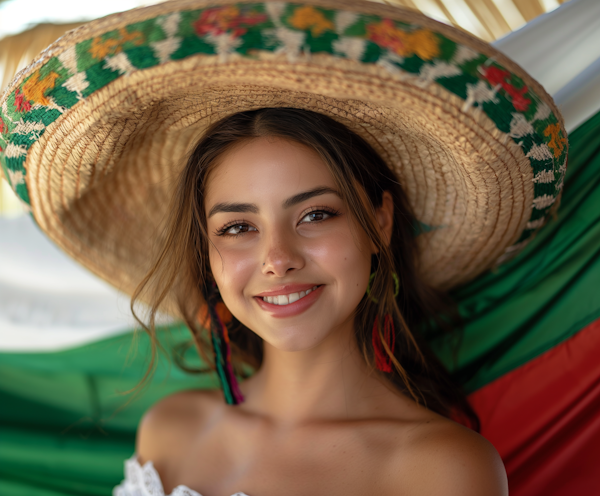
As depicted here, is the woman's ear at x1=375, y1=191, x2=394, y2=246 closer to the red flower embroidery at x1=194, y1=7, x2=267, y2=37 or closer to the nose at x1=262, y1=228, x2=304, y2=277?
the nose at x1=262, y1=228, x2=304, y2=277

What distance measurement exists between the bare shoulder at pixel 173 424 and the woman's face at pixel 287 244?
488mm

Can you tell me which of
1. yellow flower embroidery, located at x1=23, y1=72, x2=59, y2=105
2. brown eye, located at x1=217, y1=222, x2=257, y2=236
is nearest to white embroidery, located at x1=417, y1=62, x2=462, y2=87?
brown eye, located at x1=217, y1=222, x2=257, y2=236

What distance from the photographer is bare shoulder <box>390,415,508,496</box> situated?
1017 mm

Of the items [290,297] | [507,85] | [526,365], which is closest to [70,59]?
[290,297]

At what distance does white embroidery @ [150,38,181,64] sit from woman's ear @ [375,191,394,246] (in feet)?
2.15

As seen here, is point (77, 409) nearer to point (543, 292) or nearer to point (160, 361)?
point (160, 361)

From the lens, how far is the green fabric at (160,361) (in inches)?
53.9

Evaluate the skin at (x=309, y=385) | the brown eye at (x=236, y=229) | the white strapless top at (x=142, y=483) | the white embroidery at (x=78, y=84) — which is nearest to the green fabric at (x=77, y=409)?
the white strapless top at (x=142, y=483)

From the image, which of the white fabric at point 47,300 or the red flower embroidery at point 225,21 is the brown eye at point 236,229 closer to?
the red flower embroidery at point 225,21

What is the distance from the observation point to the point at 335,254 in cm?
113

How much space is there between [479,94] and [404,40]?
169mm

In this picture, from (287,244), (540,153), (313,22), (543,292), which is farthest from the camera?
(543,292)

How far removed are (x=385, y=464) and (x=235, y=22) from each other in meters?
0.97

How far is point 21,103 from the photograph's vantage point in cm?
99
